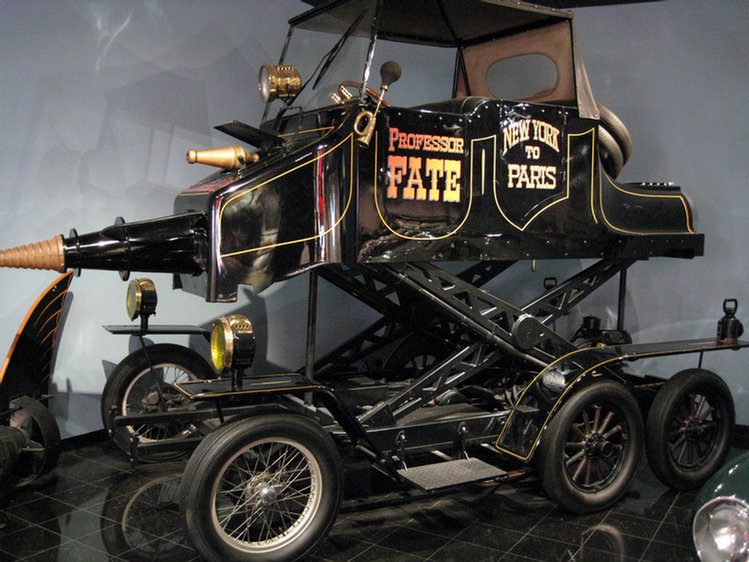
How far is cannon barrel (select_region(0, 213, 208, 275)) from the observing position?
13.5 ft

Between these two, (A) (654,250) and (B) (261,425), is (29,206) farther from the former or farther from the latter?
(A) (654,250)

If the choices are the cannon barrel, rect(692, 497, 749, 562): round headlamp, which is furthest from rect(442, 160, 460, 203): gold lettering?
rect(692, 497, 749, 562): round headlamp

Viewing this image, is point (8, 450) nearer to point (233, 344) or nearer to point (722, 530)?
point (233, 344)

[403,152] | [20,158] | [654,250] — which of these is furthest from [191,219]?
[654,250]

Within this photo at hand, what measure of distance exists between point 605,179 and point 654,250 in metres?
0.71

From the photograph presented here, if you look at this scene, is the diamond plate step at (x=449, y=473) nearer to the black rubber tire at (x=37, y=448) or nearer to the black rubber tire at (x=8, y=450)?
the black rubber tire at (x=37, y=448)

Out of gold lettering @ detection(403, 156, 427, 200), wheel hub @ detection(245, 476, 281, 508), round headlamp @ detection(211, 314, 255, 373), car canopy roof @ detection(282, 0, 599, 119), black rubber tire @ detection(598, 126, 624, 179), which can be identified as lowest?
wheel hub @ detection(245, 476, 281, 508)

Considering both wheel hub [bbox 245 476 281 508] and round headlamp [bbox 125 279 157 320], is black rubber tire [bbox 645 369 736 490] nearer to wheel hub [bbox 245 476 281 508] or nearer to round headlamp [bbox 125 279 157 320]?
wheel hub [bbox 245 476 281 508]

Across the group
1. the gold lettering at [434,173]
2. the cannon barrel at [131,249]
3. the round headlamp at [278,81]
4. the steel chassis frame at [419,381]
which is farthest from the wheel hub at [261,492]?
the round headlamp at [278,81]

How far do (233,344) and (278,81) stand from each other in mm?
1734

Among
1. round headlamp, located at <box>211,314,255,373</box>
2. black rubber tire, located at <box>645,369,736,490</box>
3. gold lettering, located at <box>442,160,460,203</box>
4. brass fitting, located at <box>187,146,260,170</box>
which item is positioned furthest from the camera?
black rubber tire, located at <box>645,369,736,490</box>

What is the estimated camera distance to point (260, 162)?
4.41 m

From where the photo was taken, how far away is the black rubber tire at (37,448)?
4.80 meters

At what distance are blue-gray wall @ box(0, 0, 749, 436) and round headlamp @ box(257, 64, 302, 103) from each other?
165cm
